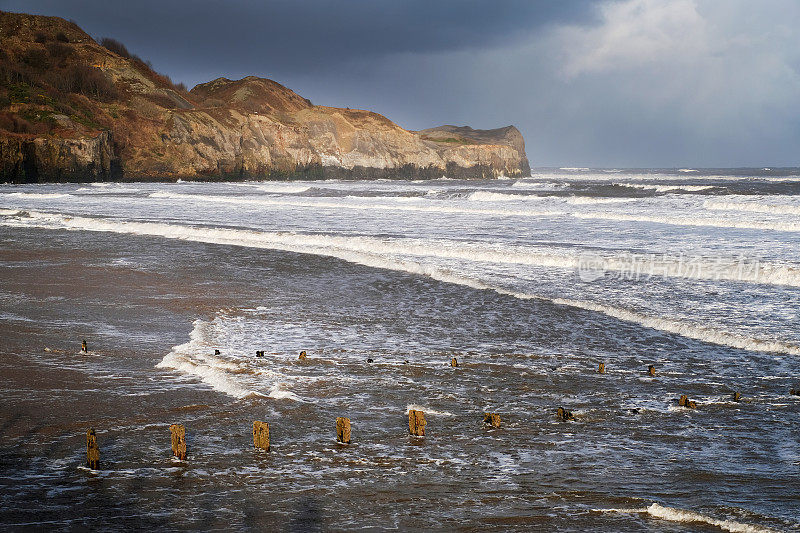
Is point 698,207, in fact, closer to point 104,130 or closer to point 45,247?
point 45,247

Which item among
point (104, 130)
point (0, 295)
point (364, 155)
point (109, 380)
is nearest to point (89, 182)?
point (104, 130)

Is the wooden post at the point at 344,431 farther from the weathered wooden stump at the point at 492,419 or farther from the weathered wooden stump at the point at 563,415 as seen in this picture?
the weathered wooden stump at the point at 563,415

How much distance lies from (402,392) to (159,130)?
86.5 metres

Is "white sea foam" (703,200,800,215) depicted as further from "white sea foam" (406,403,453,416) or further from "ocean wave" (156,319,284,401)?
"white sea foam" (406,403,453,416)

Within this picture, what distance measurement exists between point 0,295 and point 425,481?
10.0m

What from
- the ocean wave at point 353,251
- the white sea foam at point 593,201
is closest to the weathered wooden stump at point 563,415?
the ocean wave at point 353,251

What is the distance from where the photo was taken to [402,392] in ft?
22.9

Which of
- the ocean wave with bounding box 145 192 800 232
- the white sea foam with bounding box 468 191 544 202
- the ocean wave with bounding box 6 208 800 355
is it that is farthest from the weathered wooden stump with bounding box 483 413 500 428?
the white sea foam with bounding box 468 191 544 202

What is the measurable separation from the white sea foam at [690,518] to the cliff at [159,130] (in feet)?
240

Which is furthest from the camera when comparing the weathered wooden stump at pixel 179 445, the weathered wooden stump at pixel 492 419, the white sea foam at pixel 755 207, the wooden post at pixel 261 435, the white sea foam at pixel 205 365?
the white sea foam at pixel 755 207

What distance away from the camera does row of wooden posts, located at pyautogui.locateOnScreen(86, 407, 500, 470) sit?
4.87 metres

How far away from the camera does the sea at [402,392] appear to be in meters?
4.50

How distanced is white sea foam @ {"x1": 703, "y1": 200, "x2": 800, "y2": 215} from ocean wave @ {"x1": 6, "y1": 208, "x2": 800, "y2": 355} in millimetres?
23919

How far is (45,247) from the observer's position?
19000 millimetres
